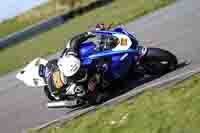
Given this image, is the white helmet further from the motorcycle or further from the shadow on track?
the shadow on track

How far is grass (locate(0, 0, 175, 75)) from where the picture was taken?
1877 centimetres

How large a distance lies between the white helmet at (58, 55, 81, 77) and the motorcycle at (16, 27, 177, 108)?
49 centimetres

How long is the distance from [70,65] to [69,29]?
13017 millimetres

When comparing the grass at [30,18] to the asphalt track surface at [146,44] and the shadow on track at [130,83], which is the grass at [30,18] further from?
the shadow on track at [130,83]

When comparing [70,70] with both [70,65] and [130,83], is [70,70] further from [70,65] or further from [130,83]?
[130,83]

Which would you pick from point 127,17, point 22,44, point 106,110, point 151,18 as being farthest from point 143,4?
point 106,110

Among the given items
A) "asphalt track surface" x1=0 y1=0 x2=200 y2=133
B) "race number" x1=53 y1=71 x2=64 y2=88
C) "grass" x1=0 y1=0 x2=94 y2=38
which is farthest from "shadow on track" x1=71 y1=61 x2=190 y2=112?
"grass" x1=0 y1=0 x2=94 y2=38

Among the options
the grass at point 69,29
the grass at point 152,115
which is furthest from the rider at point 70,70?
the grass at point 69,29

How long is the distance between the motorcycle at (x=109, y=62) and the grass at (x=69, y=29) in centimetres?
792

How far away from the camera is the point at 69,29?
2191 cm

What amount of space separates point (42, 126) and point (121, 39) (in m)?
2.16

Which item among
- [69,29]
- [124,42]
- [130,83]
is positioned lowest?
[130,83]

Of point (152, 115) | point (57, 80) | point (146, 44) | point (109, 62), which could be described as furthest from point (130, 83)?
point (146, 44)

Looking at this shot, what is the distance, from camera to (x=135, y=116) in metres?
7.67
